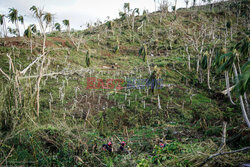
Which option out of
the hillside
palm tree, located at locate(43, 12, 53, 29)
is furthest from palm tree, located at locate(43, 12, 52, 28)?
the hillside

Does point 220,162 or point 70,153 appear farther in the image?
point 70,153

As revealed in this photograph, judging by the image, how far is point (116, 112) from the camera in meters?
10.2

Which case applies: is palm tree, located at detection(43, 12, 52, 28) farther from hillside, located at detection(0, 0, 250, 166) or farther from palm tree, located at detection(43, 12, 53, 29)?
hillside, located at detection(0, 0, 250, 166)

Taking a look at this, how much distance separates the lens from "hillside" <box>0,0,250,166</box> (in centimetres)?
322

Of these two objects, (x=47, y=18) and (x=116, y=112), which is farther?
(x=116, y=112)

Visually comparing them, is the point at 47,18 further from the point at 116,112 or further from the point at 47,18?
the point at 116,112

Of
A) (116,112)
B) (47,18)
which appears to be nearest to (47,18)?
(47,18)

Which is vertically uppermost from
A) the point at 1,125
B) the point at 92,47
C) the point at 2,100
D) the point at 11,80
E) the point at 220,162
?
the point at 92,47

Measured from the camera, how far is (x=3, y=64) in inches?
625

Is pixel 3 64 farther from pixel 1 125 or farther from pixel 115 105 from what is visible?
pixel 1 125

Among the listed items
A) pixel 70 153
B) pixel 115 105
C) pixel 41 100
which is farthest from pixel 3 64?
pixel 70 153

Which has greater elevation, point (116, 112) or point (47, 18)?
point (47, 18)

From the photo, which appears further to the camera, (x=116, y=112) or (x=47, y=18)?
(x=116, y=112)

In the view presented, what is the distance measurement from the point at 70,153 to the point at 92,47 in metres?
27.6
